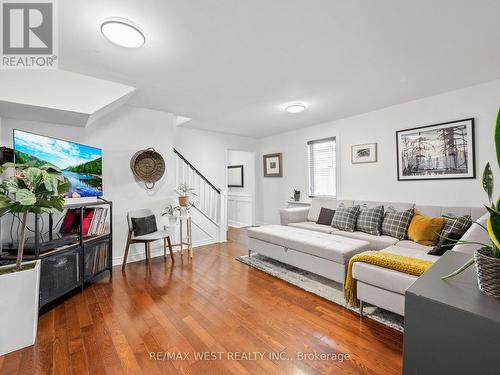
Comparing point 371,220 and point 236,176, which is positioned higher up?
point 236,176

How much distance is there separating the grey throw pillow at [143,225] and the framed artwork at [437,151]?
3889 millimetres

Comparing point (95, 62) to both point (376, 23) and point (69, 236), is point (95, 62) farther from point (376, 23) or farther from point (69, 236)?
point (376, 23)

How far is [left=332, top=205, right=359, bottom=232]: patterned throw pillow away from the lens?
135 inches

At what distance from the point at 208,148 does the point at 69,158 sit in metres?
2.90

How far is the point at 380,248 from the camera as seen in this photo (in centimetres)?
286

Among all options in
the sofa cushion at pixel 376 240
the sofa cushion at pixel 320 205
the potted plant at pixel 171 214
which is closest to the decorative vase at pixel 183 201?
the potted plant at pixel 171 214

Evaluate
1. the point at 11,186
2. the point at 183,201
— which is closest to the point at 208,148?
the point at 183,201

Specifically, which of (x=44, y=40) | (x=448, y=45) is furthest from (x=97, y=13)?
(x=448, y=45)

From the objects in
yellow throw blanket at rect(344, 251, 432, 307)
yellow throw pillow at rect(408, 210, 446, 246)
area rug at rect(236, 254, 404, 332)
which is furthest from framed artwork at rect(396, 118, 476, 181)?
area rug at rect(236, 254, 404, 332)

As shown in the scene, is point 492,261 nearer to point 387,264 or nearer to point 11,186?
point 387,264

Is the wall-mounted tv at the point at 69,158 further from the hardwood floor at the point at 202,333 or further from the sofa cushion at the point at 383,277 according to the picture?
the sofa cushion at the point at 383,277

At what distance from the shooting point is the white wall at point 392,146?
2861 millimetres

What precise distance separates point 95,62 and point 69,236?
179 centimetres

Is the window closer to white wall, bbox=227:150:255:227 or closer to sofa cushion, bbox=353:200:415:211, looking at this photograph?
sofa cushion, bbox=353:200:415:211
